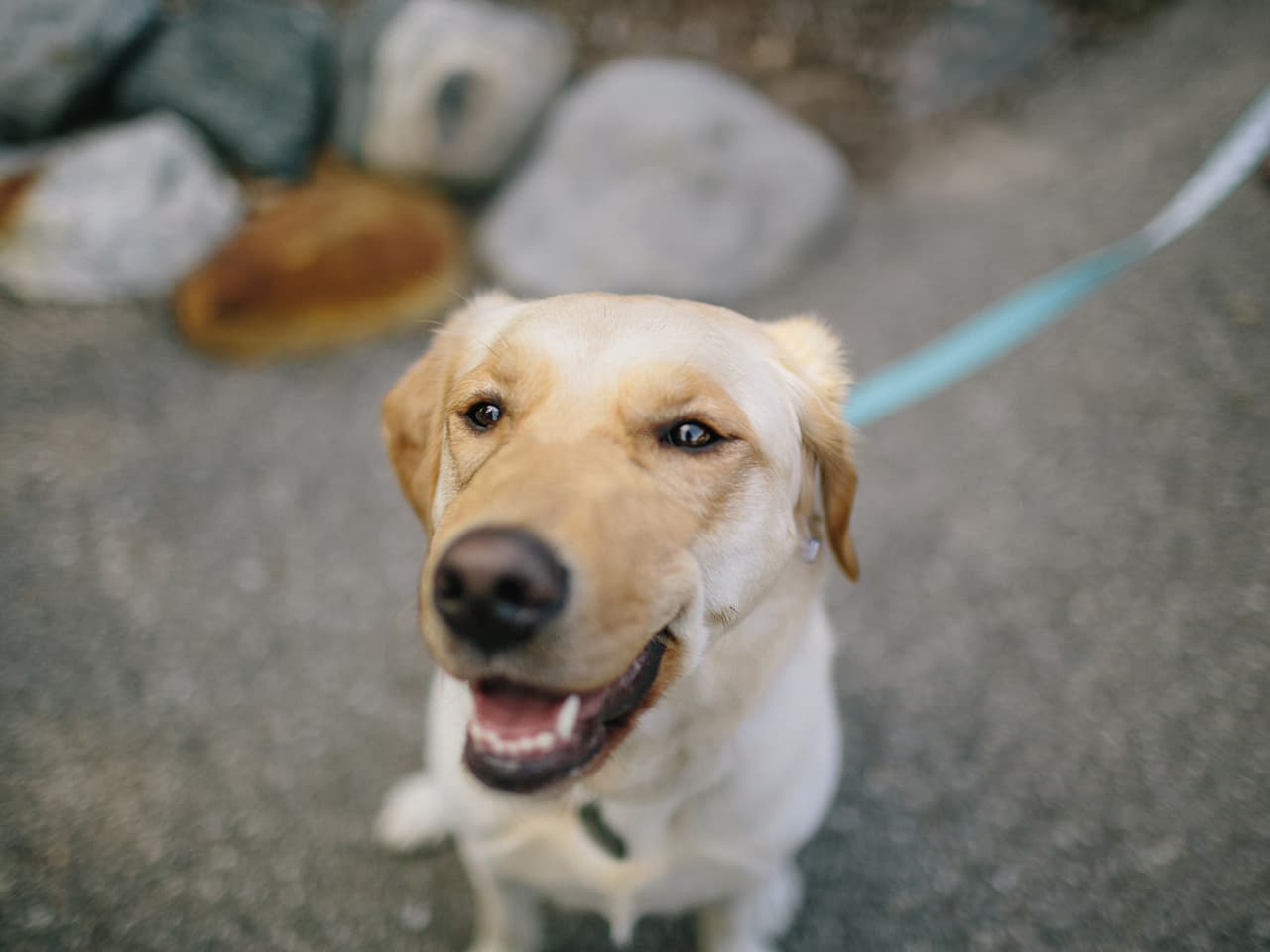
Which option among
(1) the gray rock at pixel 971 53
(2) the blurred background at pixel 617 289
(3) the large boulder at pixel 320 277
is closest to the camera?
(2) the blurred background at pixel 617 289

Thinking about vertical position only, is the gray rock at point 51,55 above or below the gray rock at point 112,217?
above

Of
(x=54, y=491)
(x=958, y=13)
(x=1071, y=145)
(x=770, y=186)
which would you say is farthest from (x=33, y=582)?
(x=958, y=13)

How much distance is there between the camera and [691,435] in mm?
1536

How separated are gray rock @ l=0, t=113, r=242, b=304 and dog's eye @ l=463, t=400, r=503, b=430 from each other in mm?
3433

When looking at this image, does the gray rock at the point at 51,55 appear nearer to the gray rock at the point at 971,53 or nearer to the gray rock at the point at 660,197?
the gray rock at the point at 660,197

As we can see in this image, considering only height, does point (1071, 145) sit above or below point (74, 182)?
above

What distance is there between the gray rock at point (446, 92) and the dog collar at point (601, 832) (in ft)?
12.6

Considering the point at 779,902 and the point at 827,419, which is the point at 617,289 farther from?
the point at 779,902

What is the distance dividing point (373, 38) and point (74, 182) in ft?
5.83

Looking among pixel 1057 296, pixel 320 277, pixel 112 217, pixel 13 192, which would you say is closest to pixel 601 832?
pixel 1057 296

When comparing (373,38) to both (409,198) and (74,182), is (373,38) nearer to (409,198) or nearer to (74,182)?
(409,198)

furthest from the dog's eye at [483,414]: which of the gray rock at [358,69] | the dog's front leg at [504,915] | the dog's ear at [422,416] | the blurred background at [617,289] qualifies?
the gray rock at [358,69]

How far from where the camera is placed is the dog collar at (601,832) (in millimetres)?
1790

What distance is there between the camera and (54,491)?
11.4 ft
